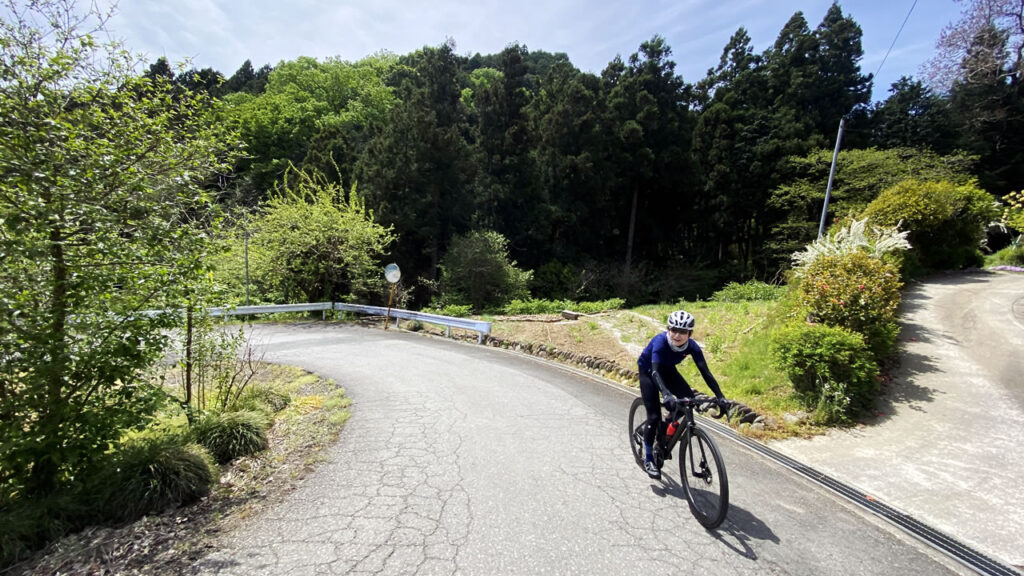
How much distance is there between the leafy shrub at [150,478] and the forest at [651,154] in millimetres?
16782

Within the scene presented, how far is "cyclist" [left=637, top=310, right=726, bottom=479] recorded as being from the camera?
388cm

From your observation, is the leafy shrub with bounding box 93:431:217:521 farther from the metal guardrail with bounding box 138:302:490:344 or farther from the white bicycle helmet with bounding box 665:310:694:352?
the metal guardrail with bounding box 138:302:490:344

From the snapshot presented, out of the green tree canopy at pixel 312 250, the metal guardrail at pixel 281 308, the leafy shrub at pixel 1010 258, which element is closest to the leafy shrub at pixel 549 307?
the green tree canopy at pixel 312 250

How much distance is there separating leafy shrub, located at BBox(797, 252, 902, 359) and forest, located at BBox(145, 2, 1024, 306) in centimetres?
1527

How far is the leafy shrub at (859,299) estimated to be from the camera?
22.3 ft

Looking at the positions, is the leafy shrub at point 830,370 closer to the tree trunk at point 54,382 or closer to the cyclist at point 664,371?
the cyclist at point 664,371

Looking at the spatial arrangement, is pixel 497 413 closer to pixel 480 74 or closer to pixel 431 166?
pixel 431 166

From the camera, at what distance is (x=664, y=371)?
415cm

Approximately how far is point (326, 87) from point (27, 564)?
4391cm

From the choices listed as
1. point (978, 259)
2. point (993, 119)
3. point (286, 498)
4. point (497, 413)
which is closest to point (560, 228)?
point (978, 259)

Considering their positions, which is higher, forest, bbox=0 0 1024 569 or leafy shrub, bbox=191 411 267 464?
forest, bbox=0 0 1024 569

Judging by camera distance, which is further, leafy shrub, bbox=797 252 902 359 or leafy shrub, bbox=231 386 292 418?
leafy shrub, bbox=797 252 902 359

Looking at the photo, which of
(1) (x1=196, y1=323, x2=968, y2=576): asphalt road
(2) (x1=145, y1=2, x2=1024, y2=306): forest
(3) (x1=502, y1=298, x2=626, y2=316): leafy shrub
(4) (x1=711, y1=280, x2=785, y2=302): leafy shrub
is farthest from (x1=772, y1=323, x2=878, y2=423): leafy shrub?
(2) (x1=145, y1=2, x2=1024, y2=306): forest

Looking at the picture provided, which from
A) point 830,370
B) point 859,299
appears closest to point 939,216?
point 859,299
